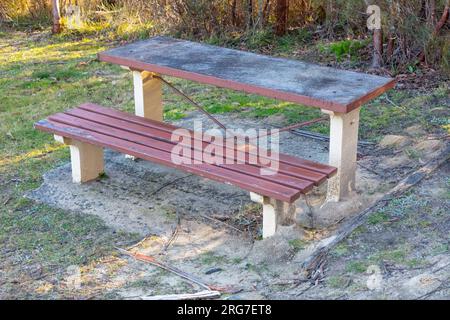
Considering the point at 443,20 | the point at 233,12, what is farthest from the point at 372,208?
the point at 233,12

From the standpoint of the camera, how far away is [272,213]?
4.56 metres

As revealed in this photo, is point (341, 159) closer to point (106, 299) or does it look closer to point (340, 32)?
point (106, 299)

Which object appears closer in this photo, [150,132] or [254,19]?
[150,132]

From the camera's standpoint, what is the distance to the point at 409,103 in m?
6.76

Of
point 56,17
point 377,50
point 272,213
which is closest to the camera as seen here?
point 272,213

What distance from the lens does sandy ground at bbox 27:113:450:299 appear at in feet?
13.3

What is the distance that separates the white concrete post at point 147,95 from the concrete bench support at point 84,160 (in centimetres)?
48

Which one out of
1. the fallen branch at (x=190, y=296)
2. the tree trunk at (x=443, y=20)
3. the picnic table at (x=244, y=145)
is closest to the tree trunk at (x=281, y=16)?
the tree trunk at (x=443, y=20)

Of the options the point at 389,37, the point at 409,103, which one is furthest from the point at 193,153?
the point at 389,37

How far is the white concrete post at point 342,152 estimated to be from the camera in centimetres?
475

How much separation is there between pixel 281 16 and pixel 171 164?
454 cm

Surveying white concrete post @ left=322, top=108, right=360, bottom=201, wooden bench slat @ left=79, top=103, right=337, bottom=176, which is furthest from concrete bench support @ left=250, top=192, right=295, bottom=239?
white concrete post @ left=322, top=108, right=360, bottom=201

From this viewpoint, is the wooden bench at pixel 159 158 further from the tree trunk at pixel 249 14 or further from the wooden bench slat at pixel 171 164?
the tree trunk at pixel 249 14

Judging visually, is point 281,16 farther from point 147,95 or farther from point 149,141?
point 149,141
